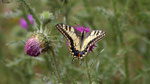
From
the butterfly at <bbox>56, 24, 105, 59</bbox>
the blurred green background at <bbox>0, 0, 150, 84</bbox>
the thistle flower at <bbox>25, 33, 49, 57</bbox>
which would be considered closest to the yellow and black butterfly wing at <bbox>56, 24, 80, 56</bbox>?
the butterfly at <bbox>56, 24, 105, 59</bbox>

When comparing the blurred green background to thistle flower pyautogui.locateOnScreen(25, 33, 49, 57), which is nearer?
thistle flower pyautogui.locateOnScreen(25, 33, 49, 57)

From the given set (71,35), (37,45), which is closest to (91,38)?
(71,35)

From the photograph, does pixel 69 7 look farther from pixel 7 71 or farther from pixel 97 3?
pixel 7 71

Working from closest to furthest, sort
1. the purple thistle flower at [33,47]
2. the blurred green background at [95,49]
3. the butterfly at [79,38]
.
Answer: the butterfly at [79,38] < the purple thistle flower at [33,47] < the blurred green background at [95,49]

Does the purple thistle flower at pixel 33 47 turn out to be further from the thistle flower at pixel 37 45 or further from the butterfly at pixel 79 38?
the butterfly at pixel 79 38

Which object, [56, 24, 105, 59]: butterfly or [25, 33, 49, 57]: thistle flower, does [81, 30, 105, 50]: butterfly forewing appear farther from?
[25, 33, 49, 57]: thistle flower

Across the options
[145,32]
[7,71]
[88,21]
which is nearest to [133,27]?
[145,32]

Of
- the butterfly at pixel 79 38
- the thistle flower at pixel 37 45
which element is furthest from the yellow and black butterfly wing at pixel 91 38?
the thistle flower at pixel 37 45
